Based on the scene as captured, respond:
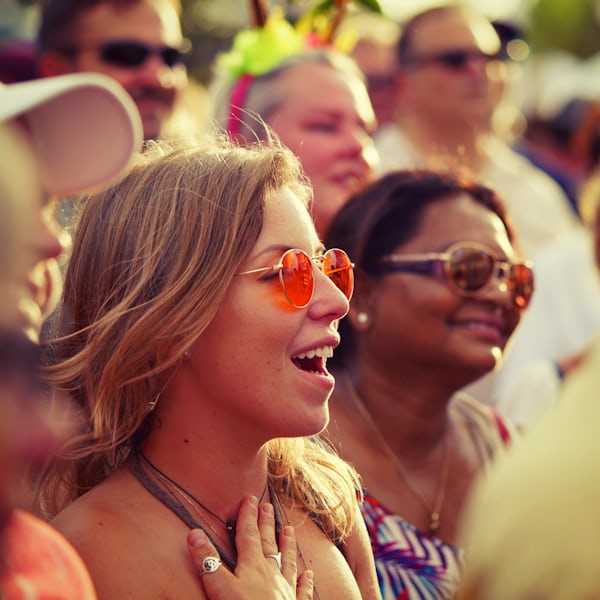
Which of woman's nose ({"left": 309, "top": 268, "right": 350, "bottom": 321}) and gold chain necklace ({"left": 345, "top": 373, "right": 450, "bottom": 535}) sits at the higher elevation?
woman's nose ({"left": 309, "top": 268, "right": 350, "bottom": 321})

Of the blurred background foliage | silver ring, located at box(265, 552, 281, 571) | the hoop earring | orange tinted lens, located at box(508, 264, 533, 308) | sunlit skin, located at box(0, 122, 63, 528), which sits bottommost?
the blurred background foliage

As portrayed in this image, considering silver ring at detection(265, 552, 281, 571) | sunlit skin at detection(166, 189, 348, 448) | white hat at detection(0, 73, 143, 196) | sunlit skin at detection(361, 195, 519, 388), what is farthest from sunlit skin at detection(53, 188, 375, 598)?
sunlit skin at detection(361, 195, 519, 388)

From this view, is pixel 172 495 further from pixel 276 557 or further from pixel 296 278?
pixel 296 278

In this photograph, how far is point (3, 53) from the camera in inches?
193

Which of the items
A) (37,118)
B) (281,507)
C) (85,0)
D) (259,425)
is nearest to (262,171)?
(259,425)

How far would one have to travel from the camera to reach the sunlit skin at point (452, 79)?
569 cm

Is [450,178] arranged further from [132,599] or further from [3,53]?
→ [3,53]

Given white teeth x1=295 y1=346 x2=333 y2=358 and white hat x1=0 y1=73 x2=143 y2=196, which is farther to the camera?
white teeth x1=295 y1=346 x2=333 y2=358

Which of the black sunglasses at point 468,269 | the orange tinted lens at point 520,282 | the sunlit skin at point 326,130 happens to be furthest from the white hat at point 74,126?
the sunlit skin at point 326,130

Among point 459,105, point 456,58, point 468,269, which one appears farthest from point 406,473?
point 456,58

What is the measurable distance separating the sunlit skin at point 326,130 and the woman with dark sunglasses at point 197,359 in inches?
57.6

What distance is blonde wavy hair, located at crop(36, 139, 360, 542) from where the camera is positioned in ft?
7.70

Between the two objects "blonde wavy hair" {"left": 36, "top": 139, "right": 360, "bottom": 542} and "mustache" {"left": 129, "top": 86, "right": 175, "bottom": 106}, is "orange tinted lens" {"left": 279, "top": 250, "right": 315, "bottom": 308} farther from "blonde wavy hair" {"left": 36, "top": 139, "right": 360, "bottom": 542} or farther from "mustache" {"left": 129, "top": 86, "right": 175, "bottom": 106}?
"mustache" {"left": 129, "top": 86, "right": 175, "bottom": 106}

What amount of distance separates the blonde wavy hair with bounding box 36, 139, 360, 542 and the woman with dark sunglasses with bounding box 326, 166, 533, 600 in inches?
32.3
